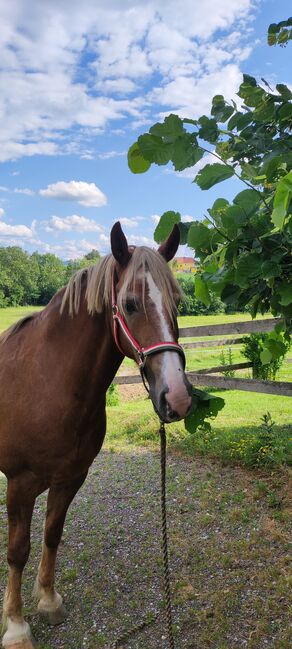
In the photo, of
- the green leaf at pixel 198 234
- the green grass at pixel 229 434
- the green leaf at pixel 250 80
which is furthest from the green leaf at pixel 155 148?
the green grass at pixel 229 434

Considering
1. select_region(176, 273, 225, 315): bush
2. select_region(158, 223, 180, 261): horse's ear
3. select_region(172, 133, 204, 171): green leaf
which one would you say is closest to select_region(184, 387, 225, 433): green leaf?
select_region(176, 273, 225, 315): bush

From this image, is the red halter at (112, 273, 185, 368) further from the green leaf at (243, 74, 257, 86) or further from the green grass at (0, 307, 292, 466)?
the green grass at (0, 307, 292, 466)

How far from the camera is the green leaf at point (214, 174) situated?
1.50 m

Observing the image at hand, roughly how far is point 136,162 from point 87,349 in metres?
1.09

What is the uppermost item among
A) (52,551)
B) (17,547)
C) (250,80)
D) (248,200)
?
(250,80)

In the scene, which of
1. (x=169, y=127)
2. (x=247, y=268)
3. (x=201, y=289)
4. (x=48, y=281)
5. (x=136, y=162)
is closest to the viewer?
(x=169, y=127)

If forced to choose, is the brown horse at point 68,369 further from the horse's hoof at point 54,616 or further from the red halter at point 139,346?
the horse's hoof at point 54,616

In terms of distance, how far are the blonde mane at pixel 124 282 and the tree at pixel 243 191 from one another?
0.16 meters

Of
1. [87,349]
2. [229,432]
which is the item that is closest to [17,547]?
[87,349]

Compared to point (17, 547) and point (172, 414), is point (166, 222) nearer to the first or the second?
point (172, 414)

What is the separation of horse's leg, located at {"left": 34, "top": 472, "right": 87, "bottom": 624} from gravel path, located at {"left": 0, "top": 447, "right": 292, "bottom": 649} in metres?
0.10

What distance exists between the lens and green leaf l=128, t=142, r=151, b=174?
1.74 m

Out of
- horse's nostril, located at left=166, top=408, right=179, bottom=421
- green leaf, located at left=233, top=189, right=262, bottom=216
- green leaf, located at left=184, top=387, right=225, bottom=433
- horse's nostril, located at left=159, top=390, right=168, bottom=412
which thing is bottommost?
green leaf, located at left=184, top=387, right=225, bottom=433

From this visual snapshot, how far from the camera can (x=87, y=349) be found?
8.06 ft
